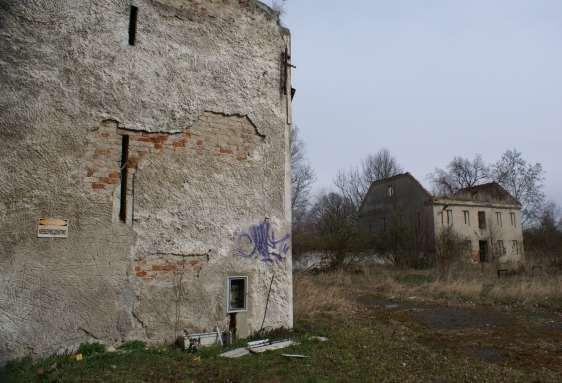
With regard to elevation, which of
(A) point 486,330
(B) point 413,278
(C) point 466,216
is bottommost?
(A) point 486,330

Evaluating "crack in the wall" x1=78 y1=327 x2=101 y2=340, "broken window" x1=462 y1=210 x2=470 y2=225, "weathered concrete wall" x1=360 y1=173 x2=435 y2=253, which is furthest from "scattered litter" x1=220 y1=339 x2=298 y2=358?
"broken window" x1=462 y1=210 x2=470 y2=225

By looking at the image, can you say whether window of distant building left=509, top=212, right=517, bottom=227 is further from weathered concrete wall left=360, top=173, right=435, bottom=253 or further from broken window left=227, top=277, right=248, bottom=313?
broken window left=227, top=277, right=248, bottom=313

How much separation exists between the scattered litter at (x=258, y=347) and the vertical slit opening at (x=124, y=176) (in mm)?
2147

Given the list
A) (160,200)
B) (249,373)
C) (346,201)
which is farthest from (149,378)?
(346,201)

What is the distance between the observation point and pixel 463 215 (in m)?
29.2

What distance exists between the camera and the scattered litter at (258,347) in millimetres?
5121

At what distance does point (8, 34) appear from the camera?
499cm

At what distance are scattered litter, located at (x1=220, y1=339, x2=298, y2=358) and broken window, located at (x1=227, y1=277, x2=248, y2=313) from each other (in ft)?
1.94

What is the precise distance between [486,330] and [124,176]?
6992 mm

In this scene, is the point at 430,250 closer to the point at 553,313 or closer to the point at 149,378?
the point at 553,313

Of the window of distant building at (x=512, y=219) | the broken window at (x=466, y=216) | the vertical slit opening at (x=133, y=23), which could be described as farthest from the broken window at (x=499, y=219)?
the vertical slit opening at (x=133, y=23)

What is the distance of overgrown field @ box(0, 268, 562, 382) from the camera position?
438 centimetres

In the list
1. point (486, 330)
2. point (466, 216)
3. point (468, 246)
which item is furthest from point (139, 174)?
point (466, 216)

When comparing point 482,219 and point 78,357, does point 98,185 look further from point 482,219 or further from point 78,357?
point 482,219
